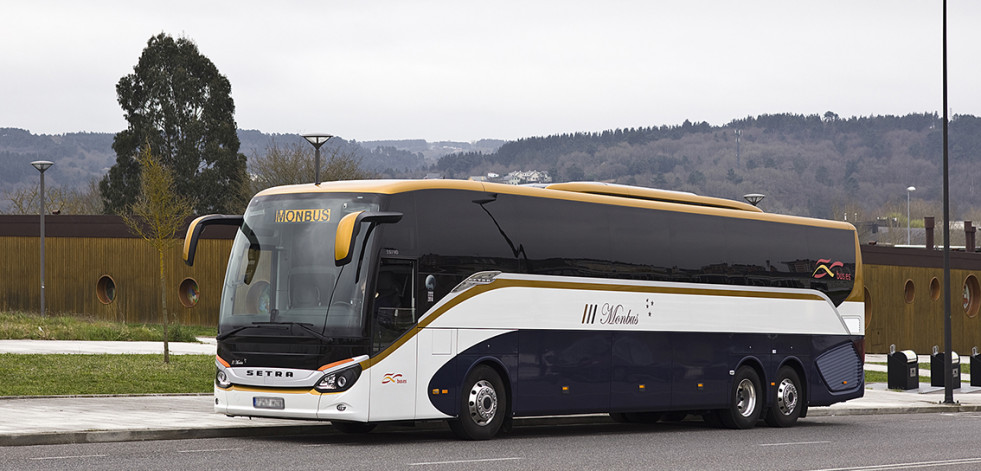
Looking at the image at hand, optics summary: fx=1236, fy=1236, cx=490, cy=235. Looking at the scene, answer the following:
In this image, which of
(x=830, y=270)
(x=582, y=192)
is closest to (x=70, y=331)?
(x=582, y=192)

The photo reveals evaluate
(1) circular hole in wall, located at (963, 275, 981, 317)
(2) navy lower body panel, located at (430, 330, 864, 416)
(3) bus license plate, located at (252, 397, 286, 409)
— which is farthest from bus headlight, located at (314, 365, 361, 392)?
(1) circular hole in wall, located at (963, 275, 981, 317)

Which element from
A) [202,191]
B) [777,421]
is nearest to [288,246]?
[777,421]

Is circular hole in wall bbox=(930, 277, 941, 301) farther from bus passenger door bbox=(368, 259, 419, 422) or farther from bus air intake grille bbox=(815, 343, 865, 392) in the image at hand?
bus passenger door bbox=(368, 259, 419, 422)

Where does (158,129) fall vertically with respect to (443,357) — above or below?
above

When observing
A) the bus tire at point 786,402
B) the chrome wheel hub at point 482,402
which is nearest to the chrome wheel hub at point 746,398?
the bus tire at point 786,402

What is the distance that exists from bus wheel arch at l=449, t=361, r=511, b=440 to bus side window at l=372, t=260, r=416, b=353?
126 centimetres

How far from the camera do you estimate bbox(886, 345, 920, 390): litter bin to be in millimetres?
31172

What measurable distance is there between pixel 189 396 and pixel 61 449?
7158 mm

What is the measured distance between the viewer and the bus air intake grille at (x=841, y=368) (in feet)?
72.2

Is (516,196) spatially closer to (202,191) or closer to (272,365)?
(272,365)

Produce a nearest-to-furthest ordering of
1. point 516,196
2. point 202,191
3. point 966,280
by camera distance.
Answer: point 516,196, point 966,280, point 202,191

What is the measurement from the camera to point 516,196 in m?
16.8

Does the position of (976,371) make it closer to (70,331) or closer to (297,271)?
(70,331)

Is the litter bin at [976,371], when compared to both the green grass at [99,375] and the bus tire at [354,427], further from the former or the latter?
the bus tire at [354,427]
